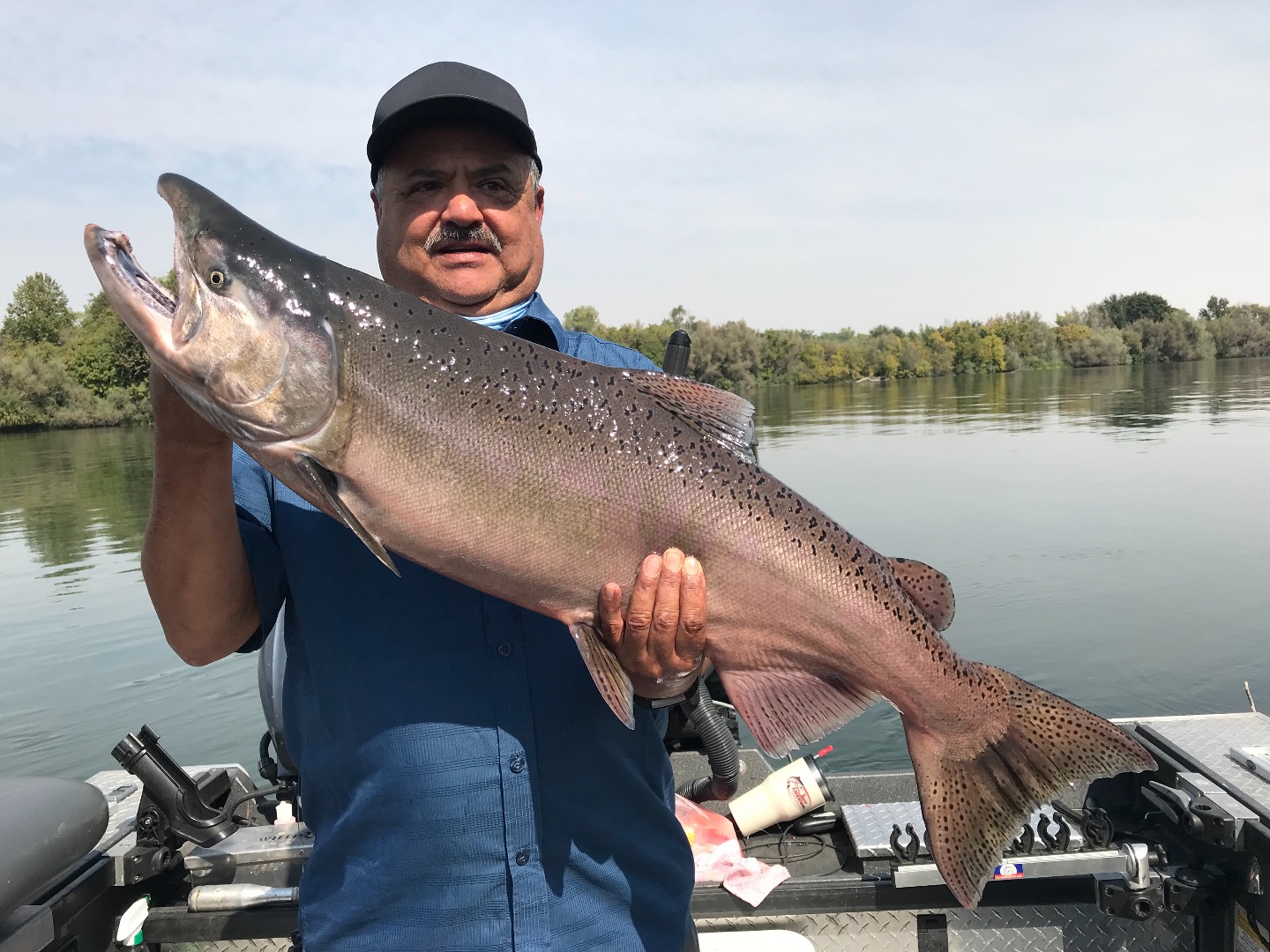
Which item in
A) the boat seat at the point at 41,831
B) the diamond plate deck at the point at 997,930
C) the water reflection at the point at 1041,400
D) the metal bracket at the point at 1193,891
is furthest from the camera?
the water reflection at the point at 1041,400

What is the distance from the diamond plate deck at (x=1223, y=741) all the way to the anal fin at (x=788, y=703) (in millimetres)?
2129

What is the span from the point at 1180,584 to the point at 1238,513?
6.34m

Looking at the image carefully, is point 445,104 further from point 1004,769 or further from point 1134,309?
point 1134,309

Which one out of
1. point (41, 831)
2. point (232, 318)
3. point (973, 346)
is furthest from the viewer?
point (973, 346)

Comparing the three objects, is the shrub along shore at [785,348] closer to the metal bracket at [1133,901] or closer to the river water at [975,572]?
the river water at [975,572]

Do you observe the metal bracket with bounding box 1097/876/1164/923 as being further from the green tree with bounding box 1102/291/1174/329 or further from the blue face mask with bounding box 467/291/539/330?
the green tree with bounding box 1102/291/1174/329

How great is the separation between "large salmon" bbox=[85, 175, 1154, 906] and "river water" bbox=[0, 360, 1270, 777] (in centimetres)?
30

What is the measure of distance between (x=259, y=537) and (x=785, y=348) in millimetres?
94156

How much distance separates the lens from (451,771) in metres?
2.24

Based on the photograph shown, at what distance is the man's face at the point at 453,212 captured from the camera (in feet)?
8.95

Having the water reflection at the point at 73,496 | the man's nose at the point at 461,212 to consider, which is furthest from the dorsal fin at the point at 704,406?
the water reflection at the point at 73,496

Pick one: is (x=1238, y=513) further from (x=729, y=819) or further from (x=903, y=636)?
(x=903, y=636)

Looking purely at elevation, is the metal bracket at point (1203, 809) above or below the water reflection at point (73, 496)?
above

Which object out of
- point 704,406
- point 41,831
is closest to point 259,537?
point 704,406
